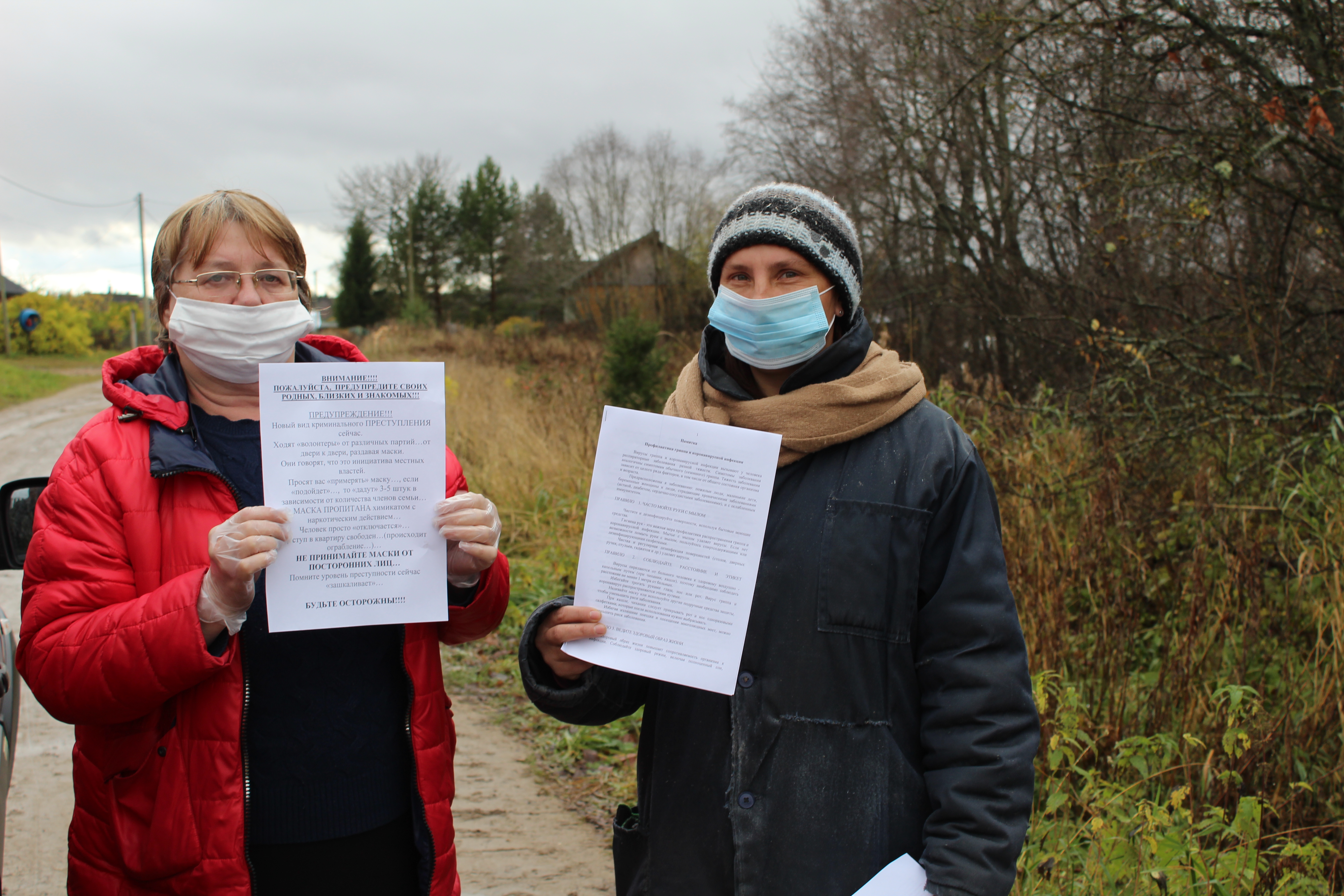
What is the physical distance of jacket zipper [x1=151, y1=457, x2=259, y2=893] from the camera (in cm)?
174

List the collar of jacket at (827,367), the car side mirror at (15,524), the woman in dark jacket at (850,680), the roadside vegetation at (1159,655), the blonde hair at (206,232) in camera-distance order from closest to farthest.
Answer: the woman in dark jacket at (850,680) → the collar of jacket at (827,367) → the blonde hair at (206,232) → the car side mirror at (15,524) → the roadside vegetation at (1159,655)

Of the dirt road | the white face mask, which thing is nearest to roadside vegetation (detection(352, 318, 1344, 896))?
the dirt road

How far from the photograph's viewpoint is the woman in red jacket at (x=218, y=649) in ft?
5.42

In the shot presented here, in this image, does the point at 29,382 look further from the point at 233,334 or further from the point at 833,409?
the point at 833,409

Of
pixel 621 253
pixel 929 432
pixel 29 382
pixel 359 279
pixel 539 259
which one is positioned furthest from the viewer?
pixel 359 279

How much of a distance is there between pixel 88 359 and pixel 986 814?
46.1 m

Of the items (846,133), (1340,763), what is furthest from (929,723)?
(846,133)

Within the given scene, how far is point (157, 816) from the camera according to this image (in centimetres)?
171

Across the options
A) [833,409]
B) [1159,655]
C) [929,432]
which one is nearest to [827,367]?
[833,409]

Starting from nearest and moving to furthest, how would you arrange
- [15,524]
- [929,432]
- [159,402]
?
[929,432] < [159,402] < [15,524]

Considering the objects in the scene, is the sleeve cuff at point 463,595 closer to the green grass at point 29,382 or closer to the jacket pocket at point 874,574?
the jacket pocket at point 874,574

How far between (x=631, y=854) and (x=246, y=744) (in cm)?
80

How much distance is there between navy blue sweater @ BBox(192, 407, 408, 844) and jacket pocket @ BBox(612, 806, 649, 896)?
479 millimetres

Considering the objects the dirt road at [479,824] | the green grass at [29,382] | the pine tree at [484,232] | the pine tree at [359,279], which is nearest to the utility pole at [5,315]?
the green grass at [29,382]
